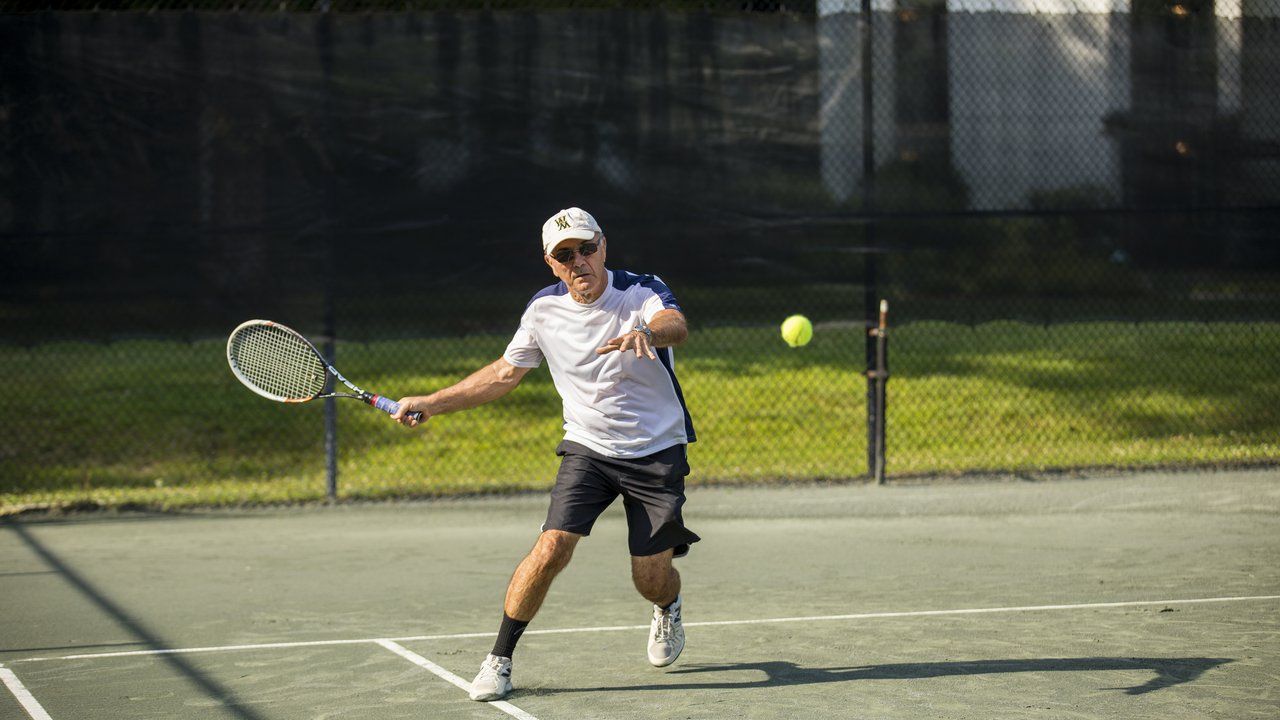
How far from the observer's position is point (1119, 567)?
24.1 feet

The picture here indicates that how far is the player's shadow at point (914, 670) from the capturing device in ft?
17.3

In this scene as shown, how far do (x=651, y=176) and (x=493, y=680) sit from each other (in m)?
5.10

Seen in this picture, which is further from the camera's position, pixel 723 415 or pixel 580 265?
pixel 723 415

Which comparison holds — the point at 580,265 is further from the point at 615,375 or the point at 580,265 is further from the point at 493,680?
the point at 493,680

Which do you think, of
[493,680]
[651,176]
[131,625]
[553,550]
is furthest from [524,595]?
[651,176]

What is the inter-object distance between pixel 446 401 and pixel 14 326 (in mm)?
4991

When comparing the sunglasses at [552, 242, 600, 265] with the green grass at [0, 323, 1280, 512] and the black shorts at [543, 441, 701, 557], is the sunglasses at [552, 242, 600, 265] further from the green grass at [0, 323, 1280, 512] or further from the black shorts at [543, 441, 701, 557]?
the green grass at [0, 323, 1280, 512]

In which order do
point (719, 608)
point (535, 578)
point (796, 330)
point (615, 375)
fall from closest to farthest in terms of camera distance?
point (535, 578)
point (615, 375)
point (719, 608)
point (796, 330)

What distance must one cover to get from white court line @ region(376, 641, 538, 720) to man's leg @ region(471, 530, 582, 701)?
0.10m

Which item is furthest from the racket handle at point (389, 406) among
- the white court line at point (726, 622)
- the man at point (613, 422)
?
the white court line at point (726, 622)

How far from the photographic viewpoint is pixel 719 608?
6562 mm

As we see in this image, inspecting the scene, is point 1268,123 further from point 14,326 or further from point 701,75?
point 14,326

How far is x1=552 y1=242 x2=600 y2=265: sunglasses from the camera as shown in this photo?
5.24 metres

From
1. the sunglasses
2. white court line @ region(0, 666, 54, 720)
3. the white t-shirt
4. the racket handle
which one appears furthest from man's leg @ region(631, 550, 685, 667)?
white court line @ region(0, 666, 54, 720)
